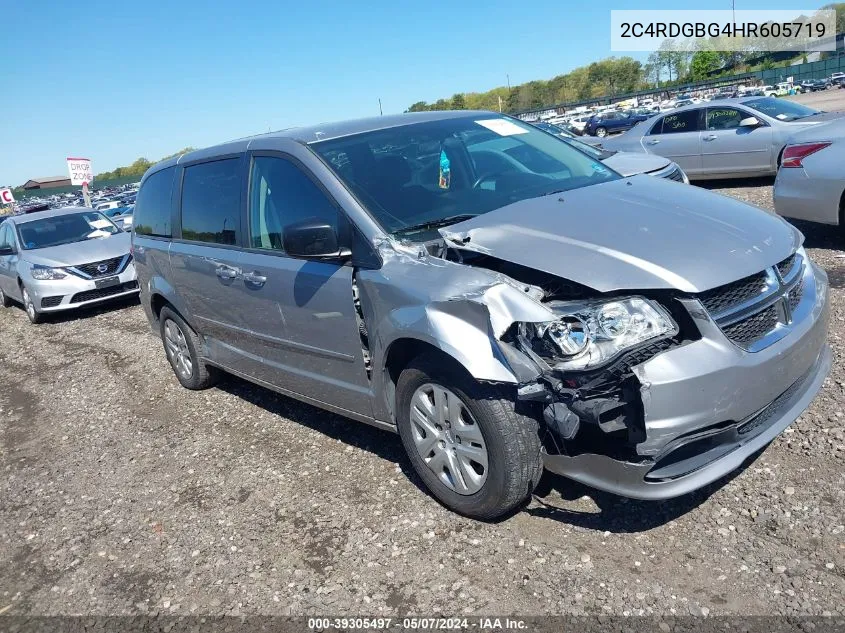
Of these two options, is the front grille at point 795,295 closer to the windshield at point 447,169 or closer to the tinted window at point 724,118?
the windshield at point 447,169

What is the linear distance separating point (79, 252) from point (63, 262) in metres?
0.29

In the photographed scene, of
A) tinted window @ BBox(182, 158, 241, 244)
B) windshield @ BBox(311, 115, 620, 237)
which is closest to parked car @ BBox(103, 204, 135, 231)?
tinted window @ BBox(182, 158, 241, 244)

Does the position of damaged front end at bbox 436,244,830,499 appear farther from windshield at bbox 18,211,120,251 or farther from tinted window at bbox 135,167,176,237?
windshield at bbox 18,211,120,251

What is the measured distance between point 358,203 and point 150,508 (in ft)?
7.23

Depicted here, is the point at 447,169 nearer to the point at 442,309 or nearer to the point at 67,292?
the point at 442,309

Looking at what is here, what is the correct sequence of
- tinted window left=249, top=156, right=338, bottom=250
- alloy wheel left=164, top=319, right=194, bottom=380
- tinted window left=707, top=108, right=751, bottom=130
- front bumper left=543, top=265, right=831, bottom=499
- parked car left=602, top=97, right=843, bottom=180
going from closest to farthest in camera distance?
1. front bumper left=543, top=265, right=831, bottom=499
2. tinted window left=249, top=156, right=338, bottom=250
3. alloy wheel left=164, top=319, right=194, bottom=380
4. parked car left=602, top=97, right=843, bottom=180
5. tinted window left=707, top=108, right=751, bottom=130

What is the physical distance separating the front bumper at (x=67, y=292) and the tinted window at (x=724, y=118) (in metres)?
9.51

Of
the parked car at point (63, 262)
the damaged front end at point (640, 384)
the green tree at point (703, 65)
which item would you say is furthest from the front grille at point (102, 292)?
the green tree at point (703, 65)

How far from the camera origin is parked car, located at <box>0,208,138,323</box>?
9969 millimetres

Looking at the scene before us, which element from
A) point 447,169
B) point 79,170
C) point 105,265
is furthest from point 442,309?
point 79,170

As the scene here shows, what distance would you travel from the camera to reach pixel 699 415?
8.44 feet

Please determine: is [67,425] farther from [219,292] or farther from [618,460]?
[618,460]

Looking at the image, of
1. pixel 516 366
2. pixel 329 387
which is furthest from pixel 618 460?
→ pixel 329 387

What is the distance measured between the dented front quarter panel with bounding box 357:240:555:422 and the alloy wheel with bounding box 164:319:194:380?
9.11 ft
